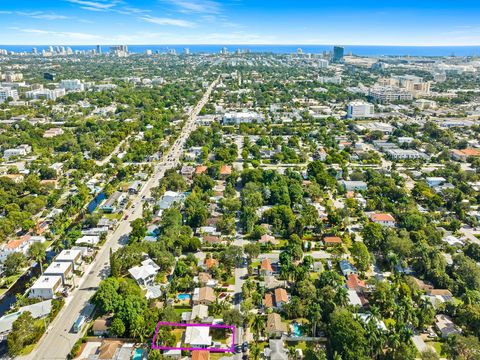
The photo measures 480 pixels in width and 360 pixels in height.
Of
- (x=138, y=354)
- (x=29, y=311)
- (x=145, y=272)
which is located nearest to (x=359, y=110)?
(x=145, y=272)

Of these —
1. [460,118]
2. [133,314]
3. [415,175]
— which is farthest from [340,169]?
[460,118]

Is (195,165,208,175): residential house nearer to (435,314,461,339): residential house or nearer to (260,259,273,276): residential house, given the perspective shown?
(260,259,273,276): residential house

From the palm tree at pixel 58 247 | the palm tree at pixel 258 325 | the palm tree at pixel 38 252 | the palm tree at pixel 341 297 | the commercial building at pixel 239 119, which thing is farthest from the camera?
the commercial building at pixel 239 119

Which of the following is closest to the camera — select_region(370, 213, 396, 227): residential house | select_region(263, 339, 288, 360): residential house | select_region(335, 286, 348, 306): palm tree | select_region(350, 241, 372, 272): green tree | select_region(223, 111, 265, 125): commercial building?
select_region(263, 339, 288, 360): residential house

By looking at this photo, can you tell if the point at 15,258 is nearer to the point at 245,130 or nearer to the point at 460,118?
the point at 245,130

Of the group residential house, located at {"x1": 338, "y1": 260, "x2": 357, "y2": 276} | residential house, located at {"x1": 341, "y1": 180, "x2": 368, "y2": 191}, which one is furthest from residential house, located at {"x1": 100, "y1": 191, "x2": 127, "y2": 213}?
residential house, located at {"x1": 341, "y1": 180, "x2": 368, "y2": 191}

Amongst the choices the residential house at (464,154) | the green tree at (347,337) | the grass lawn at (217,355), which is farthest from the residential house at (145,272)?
the residential house at (464,154)

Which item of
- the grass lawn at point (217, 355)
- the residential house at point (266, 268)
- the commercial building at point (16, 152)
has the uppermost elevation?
the commercial building at point (16, 152)

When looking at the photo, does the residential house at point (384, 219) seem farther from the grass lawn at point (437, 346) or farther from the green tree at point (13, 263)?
the green tree at point (13, 263)
